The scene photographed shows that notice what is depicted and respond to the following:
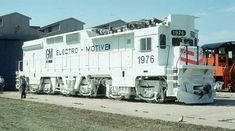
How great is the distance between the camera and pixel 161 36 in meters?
20.8

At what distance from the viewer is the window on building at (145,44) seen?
21.3 m

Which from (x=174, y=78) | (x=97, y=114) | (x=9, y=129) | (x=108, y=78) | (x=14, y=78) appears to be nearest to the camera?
(x=9, y=129)

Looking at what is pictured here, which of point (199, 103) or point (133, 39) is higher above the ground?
point (133, 39)

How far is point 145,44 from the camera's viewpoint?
2145cm

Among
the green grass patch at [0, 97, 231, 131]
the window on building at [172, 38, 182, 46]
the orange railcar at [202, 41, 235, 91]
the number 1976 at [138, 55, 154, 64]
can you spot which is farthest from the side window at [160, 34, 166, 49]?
the orange railcar at [202, 41, 235, 91]

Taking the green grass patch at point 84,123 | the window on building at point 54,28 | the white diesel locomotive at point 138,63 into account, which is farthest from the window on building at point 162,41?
the window on building at point 54,28

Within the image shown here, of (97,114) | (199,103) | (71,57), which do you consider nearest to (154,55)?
(199,103)

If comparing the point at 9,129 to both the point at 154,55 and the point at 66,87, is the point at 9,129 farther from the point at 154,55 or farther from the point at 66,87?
the point at 66,87

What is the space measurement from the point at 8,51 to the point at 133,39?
21.4 metres

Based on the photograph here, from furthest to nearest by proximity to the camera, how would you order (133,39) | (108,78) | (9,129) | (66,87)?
(66,87), (108,78), (133,39), (9,129)

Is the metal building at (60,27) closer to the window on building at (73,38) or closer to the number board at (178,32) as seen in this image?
the window on building at (73,38)

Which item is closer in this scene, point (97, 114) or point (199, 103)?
point (97, 114)

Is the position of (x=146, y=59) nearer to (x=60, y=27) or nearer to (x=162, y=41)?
(x=162, y=41)

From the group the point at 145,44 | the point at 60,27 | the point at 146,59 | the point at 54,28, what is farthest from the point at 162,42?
the point at 54,28
